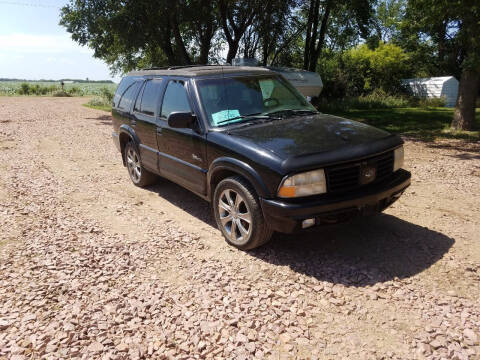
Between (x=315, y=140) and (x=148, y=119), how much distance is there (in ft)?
9.13

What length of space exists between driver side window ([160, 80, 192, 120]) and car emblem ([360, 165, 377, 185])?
84.5 inches

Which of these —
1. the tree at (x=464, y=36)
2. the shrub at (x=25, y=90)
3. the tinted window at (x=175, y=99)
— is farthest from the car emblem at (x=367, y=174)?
the shrub at (x=25, y=90)

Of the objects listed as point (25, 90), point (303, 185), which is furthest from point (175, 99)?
point (25, 90)

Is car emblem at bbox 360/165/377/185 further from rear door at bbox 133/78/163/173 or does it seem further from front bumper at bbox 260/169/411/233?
rear door at bbox 133/78/163/173

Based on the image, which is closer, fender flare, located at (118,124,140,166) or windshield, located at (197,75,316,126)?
windshield, located at (197,75,316,126)

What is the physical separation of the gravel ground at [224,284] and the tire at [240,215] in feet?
0.68

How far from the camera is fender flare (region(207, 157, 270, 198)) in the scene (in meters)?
3.61

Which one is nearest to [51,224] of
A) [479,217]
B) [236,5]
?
[479,217]

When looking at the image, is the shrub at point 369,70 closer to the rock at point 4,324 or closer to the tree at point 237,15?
the tree at point 237,15

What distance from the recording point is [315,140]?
3.78 metres

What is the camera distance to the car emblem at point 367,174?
3.69m

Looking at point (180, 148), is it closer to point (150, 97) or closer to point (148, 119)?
point (148, 119)

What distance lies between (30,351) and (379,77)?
2748cm

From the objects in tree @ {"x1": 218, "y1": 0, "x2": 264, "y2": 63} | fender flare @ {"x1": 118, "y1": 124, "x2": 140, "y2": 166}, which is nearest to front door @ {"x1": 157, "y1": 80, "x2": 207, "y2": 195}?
fender flare @ {"x1": 118, "y1": 124, "x2": 140, "y2": 166}
